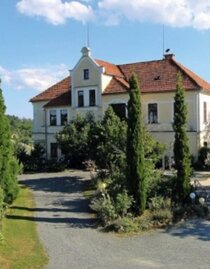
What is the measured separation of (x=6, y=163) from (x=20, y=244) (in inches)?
244

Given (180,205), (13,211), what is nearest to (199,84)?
(180,205)

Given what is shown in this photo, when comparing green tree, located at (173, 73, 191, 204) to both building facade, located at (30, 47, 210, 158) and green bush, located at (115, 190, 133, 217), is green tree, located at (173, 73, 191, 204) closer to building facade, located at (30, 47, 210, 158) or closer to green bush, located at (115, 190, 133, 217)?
green bush, located at (115, 190, 133, 217)

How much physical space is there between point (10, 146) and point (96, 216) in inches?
218

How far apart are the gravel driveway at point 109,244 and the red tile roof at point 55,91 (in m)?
25.4

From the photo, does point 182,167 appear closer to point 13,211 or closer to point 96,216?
point 96,216

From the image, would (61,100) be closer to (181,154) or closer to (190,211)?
(181,154)

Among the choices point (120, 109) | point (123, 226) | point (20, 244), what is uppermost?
point (120, 109)

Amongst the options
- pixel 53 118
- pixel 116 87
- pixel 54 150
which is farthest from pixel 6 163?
pixel 53 118

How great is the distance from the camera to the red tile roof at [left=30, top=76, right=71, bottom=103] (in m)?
45.6

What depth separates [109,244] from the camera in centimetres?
1482

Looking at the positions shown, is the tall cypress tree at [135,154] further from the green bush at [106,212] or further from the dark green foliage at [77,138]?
the dark green foliage at [77,138]

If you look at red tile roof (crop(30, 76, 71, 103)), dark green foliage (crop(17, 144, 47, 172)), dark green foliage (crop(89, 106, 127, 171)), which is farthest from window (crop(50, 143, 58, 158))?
dark green foliage (crop(89, 106, 127, 171))

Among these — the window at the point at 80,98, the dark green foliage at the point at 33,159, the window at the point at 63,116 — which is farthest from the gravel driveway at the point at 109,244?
the window at the point at 63,116

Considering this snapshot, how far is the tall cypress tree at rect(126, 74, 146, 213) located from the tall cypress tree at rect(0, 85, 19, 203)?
547 cm
